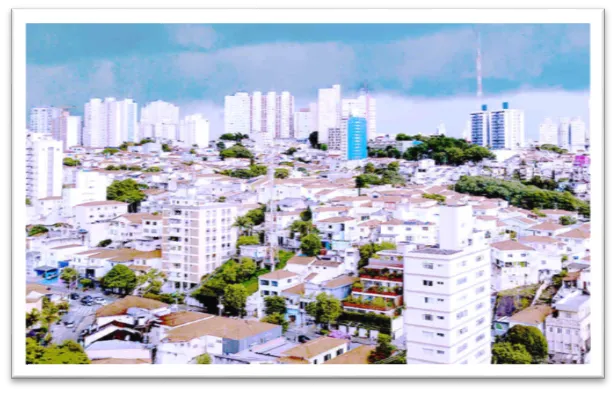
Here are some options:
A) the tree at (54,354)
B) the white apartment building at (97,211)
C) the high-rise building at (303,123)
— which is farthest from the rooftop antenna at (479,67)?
the tree at (54,354)

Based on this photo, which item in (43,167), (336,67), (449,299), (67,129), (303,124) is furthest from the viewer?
(303,124)

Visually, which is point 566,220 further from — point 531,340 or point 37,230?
point 37,230

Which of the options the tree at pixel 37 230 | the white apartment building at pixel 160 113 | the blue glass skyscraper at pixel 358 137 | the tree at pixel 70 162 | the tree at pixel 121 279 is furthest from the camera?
the blue glass skyscraper at pixel 358 137

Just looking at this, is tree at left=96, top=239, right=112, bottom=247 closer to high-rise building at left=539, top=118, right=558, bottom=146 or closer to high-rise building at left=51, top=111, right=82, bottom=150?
high-rise building at left=51, top=111, right=82, bottom=150

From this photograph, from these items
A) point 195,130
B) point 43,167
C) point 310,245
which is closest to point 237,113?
point 195,130

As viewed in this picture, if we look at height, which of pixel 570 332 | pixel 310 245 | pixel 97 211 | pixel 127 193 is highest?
pixel 127 193

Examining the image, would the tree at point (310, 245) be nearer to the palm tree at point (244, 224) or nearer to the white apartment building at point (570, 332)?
the palm tree at point (244, 224)
